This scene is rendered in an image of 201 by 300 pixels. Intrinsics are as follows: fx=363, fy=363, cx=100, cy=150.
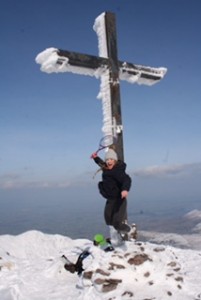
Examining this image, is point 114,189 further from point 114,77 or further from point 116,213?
point 114,77

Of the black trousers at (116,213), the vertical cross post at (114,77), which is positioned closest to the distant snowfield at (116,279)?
the black trousers at (116,213)

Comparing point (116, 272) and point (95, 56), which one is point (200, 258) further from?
point (95, 56)

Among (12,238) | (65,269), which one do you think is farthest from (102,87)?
(12,238)

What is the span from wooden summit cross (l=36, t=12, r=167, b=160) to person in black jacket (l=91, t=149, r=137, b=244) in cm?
52

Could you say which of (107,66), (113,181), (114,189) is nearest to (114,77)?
(107,66)

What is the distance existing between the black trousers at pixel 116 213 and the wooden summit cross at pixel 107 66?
98 cm

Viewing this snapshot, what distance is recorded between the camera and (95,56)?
7.47 metres

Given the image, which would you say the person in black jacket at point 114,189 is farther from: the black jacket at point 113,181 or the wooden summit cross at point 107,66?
the wooden summit cross at point 107,66

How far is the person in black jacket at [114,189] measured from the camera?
6.55 metres

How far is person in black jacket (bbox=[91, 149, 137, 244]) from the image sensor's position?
655 centimetres

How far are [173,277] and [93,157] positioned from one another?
2.56 m

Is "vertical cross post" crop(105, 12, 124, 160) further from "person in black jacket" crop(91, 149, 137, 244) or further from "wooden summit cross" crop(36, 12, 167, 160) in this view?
"person in black jacket" crop(91, 149, 137, 244)

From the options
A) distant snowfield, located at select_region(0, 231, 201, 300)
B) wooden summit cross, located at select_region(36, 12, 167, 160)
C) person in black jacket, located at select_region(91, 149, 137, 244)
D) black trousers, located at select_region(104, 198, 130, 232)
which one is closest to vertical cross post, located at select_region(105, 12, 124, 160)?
wooden summit cross, located at select_region(36, 12, 167, 160)

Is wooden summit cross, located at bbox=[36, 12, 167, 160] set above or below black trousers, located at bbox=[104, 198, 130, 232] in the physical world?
above
